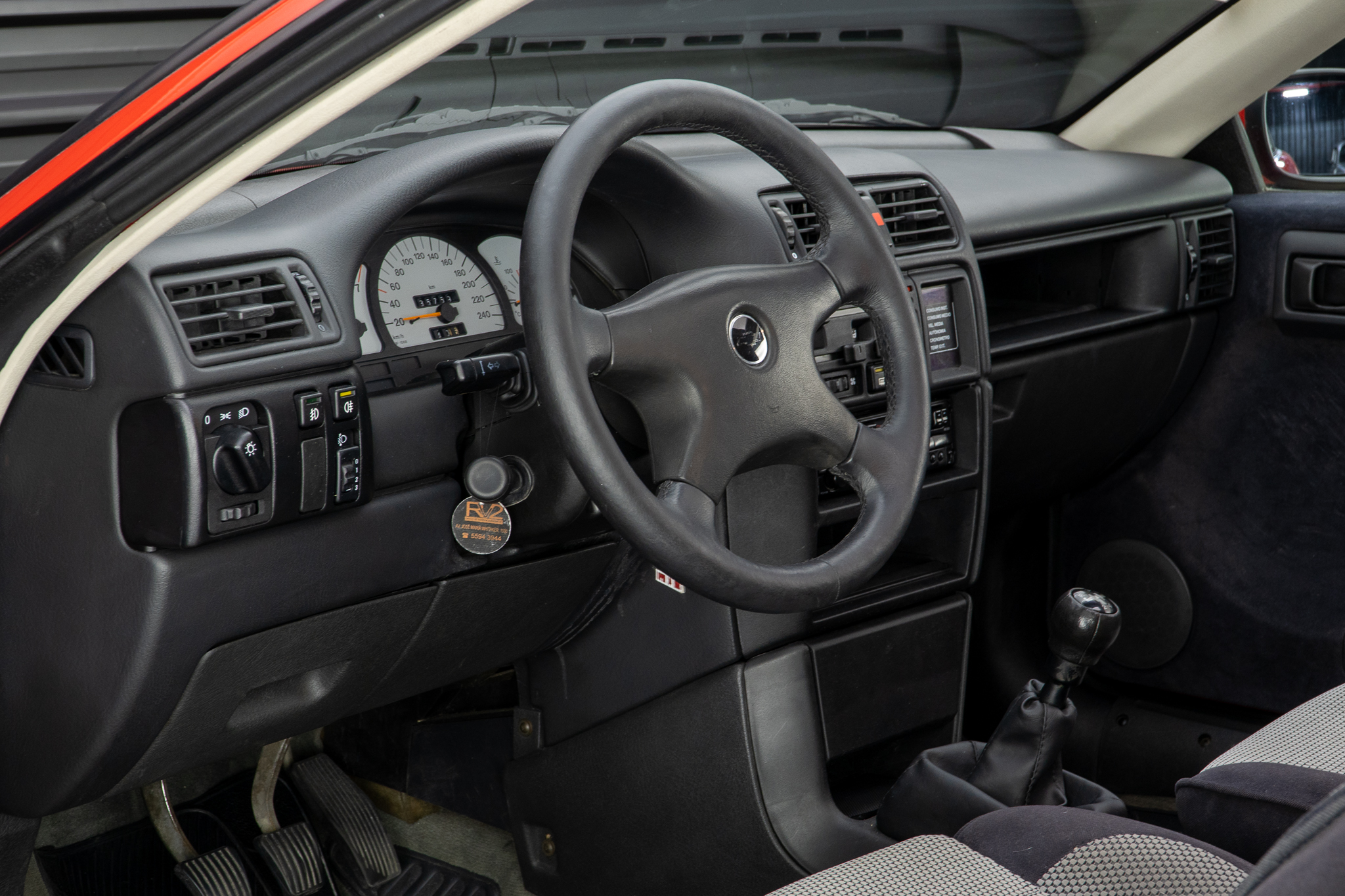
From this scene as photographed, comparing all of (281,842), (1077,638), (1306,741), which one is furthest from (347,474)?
(281,842)

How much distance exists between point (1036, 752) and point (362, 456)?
849 mm

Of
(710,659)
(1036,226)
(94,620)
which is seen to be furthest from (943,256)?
(94,620)

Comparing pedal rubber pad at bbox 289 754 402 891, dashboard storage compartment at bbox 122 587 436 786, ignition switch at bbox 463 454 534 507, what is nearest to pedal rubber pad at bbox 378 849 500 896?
pedal rubber pad at bbox 289 754 402 891

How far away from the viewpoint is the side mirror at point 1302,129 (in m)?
2.30

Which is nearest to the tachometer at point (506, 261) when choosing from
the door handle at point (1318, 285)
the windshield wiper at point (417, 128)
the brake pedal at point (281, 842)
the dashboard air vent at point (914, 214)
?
the windshield wiper at point (417, 128)

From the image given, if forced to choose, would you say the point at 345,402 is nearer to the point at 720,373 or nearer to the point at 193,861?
the point at 720,373

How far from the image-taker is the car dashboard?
117 centimetres

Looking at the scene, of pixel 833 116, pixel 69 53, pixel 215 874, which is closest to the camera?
pixel 69 53

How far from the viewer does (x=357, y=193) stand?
4.20ft

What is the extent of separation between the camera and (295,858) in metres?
2.04

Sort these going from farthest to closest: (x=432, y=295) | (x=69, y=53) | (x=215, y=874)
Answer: (x=215, y=874), (x=69, y=53), (x=432, y=295)

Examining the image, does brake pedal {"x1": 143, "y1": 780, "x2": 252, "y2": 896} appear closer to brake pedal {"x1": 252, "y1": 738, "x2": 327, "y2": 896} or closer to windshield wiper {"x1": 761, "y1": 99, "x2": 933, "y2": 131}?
brake pedal {"x1": 252, "y1": 738, "x2": 327, "y2": 896}

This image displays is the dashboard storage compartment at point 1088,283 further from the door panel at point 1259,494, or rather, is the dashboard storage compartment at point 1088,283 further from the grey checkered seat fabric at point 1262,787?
the grey checkered seat fabric at point 1262,787

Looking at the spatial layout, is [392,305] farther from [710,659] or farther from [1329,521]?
[1329,521]
